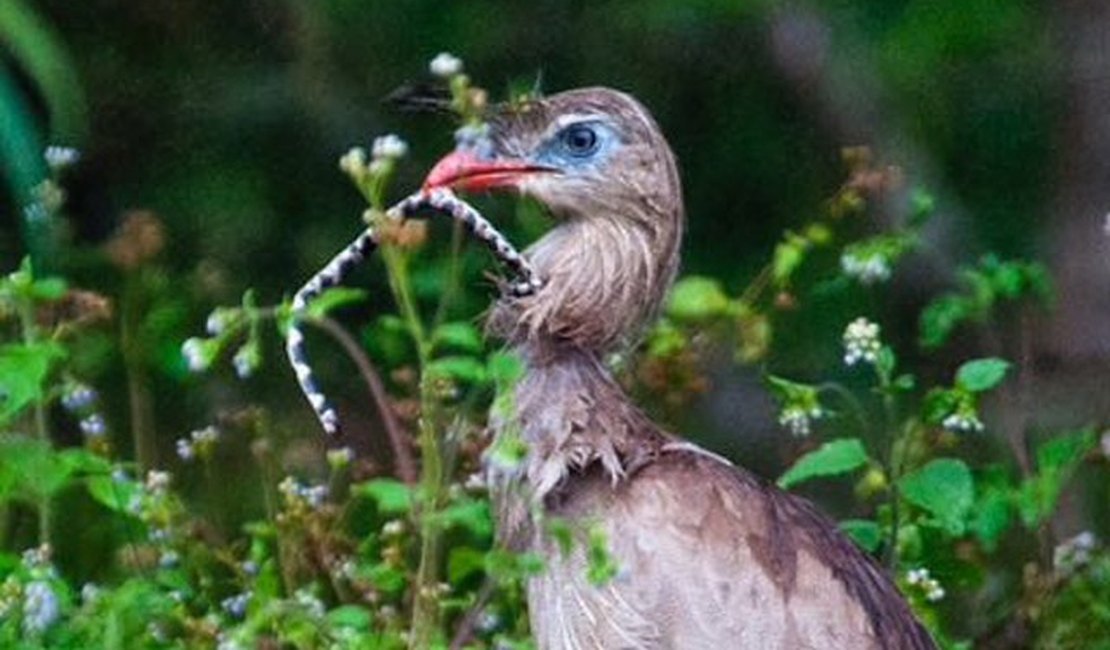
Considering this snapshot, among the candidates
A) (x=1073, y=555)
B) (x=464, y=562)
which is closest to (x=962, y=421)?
(x=1073, y=555)

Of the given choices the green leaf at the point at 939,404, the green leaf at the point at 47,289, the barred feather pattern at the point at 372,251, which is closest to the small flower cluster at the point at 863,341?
the green leaf at the point at 939,404

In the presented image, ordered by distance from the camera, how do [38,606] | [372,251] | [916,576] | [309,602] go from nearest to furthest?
[38,606], [309,602], [372,251], [916,576]

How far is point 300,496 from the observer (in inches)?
268

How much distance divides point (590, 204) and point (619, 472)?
522mm

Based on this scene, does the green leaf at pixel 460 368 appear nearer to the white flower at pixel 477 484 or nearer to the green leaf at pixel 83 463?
the green leaf at pixel 83 463

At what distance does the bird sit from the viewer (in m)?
6.17

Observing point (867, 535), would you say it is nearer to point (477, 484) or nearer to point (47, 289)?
point (477, 484)

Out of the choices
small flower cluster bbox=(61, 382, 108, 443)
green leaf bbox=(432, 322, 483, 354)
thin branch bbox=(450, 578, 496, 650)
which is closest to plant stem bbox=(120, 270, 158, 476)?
small flower cluster bbox=(61, 382, 108, 443)

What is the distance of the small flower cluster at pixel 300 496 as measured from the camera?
6.76m

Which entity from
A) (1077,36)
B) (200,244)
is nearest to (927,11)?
(1077,36)

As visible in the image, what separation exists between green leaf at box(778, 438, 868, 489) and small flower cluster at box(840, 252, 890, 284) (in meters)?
0.41

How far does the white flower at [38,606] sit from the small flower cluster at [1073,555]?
1984mm

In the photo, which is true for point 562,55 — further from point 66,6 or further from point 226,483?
point 226,483

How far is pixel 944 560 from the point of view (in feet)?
22.9
